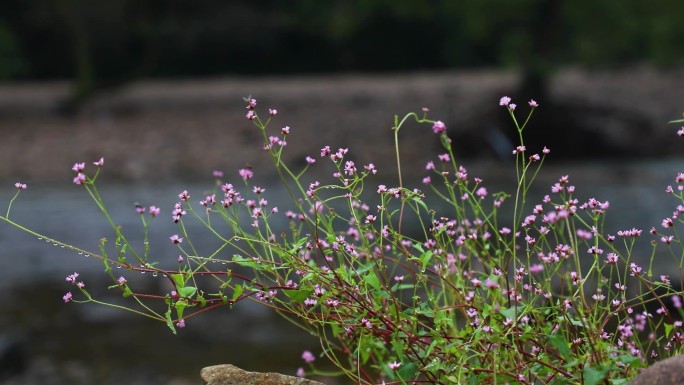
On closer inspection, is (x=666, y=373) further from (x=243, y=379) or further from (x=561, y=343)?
(x=243, y=379)

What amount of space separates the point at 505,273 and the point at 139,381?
533 centimetres

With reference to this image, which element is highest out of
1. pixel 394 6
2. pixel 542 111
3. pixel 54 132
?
pixel 394 6

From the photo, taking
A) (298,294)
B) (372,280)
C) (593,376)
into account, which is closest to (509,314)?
(593,376)

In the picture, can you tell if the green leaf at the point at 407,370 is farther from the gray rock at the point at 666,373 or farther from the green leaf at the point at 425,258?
the gray rock at the point at 666,373

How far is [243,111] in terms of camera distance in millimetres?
20594

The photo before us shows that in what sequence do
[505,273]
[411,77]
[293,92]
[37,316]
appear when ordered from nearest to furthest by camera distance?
[505,273], [37,316], [293,92], [411,77]

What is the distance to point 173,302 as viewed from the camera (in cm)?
234

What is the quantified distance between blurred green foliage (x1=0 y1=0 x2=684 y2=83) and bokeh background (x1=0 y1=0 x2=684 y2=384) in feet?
0.14

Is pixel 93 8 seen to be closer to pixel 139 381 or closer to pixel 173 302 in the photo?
pixel 139 381

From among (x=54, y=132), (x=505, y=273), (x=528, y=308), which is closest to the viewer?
(x=528, y=308)

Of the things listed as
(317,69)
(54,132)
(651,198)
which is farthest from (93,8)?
(651,198)

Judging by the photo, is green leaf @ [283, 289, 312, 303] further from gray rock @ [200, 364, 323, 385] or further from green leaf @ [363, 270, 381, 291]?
gray rock @ [200, 364, 323, 385]

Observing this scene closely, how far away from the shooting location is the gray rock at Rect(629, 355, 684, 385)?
196 centimetres

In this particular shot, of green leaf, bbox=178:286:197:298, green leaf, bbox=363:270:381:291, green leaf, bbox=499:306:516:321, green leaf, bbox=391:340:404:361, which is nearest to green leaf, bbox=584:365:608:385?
green leaf, bbox=499:306:516:321
